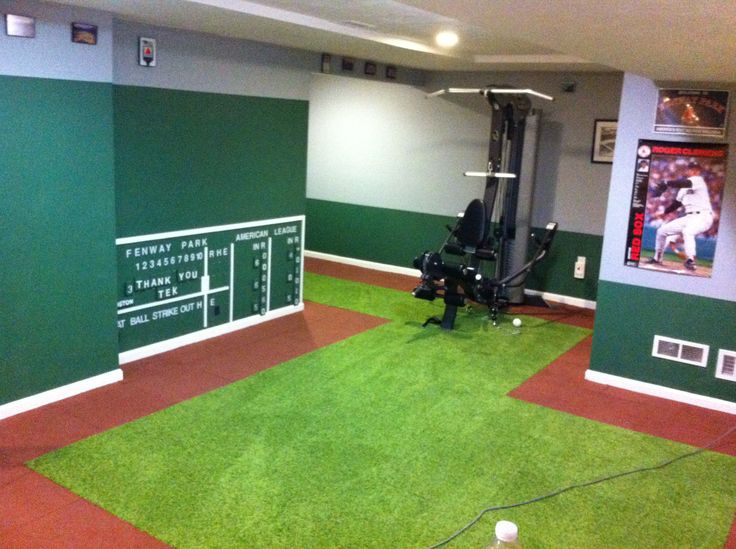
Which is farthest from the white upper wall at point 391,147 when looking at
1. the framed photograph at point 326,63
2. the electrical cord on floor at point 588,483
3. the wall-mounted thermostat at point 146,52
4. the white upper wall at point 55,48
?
the white upper wall at point 55,48

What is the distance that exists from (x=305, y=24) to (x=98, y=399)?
279 centimetres

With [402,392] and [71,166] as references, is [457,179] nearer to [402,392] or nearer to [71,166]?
[402,392]

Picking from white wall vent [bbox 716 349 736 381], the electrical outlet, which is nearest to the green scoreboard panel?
the electrical outlet

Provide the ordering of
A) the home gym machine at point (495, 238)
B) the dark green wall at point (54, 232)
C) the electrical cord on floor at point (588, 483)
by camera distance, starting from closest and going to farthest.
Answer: the electrical cord on floor at point (588, 483) < the dark green wall at point (54, 232) < the home gym machine at point (495, 238)

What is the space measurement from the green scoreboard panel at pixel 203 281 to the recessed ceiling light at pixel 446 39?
203 centimetres

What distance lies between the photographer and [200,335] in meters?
5.74

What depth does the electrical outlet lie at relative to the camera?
24.1 feet

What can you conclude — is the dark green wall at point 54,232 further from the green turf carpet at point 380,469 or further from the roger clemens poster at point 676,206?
the roger clemens poster at point 676,206

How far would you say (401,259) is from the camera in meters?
8.59

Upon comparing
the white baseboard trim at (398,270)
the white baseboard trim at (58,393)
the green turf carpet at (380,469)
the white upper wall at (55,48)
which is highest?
the white upper wall at (55,48)

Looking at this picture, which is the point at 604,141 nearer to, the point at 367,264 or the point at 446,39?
the point at 446,39

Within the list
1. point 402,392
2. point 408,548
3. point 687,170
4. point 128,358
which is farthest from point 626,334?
point 128,358

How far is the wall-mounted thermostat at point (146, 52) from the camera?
4844 millimetres

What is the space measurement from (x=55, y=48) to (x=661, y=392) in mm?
4564
